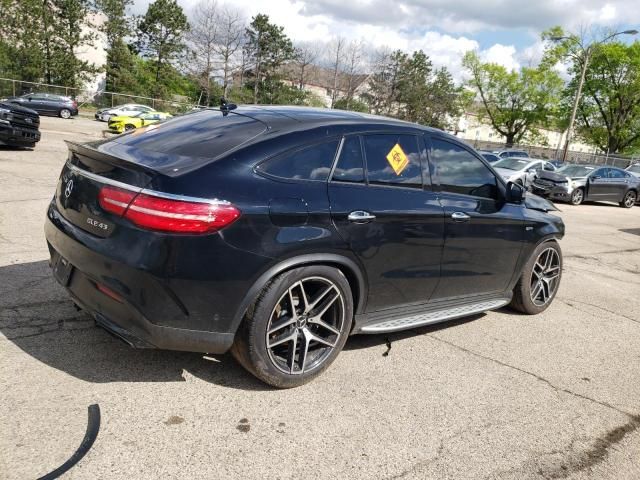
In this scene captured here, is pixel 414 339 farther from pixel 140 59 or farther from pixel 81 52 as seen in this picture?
pixel 140 59

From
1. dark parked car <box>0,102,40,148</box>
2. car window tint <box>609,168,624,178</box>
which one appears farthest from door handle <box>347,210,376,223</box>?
car window tint <box>609,168,624,178</box>

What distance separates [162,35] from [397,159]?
53504 millimetres

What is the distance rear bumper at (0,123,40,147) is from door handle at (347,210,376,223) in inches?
451

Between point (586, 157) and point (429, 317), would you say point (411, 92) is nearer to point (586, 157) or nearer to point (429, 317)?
point (586, 157)

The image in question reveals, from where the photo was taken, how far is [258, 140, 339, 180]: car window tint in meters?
3.18

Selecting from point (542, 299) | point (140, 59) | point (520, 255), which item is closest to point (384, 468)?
point (520, 255)

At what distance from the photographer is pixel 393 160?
150 inches

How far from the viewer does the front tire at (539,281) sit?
5.20m

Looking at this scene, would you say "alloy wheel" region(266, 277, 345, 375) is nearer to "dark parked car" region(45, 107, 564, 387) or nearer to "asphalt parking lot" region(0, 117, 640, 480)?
"dark parked car" region(45, 107, 564, 387)

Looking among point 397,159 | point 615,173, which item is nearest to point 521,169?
point 615,173

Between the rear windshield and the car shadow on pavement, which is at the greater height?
the rear windshield

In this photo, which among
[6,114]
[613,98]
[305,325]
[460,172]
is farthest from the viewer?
[613,98]

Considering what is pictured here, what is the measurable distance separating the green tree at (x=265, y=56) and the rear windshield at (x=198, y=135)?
49.9 m

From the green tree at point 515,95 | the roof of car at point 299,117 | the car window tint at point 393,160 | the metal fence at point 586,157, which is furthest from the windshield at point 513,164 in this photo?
the green tree at point 515,95
